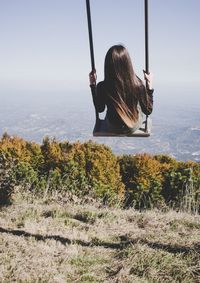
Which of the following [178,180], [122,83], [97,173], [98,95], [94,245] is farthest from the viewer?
[178,180]

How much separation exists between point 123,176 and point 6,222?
4.60 m

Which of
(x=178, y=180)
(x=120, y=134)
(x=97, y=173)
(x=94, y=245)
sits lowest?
(x=94, y=245)

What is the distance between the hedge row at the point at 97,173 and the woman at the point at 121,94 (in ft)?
14.3

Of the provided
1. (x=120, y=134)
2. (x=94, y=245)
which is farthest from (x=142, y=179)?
(x=120, y=134)

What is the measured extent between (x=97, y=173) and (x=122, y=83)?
17.9ft

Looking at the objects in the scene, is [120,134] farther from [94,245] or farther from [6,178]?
[6,178]

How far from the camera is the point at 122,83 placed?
3.93 meters

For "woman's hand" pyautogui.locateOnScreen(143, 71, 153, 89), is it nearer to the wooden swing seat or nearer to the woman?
the woman

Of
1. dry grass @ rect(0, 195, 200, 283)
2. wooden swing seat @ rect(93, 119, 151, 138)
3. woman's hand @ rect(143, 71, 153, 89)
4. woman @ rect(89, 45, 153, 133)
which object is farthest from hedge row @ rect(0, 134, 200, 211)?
woman's hand @ rect(143, 71, 153, 89)

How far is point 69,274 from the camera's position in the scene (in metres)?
4.44

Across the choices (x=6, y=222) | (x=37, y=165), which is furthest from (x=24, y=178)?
(x=6, y=222)

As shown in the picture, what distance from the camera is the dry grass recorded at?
14.5 feet

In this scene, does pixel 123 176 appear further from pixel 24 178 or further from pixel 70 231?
pixel 70 231

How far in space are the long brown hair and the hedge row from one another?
4438 mm
